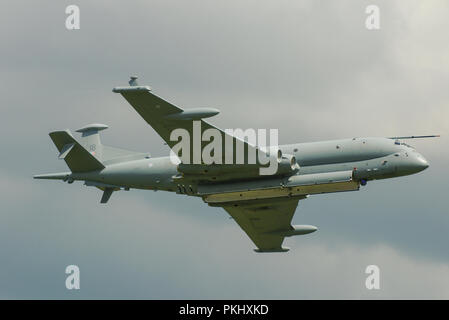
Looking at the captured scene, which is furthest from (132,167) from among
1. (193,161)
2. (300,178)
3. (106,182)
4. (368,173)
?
(368,173)

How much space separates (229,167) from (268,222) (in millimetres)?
10218

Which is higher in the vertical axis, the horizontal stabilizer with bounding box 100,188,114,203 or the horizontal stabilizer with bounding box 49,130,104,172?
the horizontal stabilizer with bounding box 49,130,104,172

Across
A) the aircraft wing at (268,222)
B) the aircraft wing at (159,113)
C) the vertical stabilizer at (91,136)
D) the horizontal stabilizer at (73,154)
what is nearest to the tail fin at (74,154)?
the horizontal stabilizer at (73,154)

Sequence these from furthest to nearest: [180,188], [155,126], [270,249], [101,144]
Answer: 1. [270,249]
2. [101,144]
3. [180,188]
4. [155,126]

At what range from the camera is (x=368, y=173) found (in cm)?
5297

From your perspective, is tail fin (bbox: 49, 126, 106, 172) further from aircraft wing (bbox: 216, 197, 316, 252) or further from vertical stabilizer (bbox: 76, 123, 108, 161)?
aircraft wing (bbox: 216, 197, 316, 252)

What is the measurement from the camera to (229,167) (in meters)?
53.3

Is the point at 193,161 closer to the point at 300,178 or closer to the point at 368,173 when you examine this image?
the point at 300,178

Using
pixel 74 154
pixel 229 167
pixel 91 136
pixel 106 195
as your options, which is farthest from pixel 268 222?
pixel 74 154

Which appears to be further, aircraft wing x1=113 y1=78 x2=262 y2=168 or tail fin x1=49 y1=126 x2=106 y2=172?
tail fin x1=49 y1=126 x2=106 y2=172

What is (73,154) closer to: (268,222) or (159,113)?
(159,113)

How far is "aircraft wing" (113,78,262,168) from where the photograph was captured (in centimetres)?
5003

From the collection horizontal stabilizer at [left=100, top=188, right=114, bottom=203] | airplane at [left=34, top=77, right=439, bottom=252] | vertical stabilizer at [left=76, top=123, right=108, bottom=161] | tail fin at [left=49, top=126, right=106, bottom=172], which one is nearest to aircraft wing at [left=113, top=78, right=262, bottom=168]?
airplane at [left=34, top=77, right=439, bottom=252]

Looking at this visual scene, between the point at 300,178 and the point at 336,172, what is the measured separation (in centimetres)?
200
